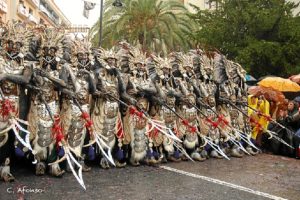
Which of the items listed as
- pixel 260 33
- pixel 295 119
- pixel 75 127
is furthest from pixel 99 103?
pixel 260 33

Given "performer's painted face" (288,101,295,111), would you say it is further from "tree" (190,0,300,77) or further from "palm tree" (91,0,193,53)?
"palm tree" (91,0,193,53)

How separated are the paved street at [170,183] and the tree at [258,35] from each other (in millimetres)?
8723

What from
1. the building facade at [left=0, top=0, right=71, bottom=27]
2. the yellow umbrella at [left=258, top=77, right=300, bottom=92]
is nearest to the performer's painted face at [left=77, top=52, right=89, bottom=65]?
the yellow umbrella at [left=258, top=77, right=300, bottom=92]

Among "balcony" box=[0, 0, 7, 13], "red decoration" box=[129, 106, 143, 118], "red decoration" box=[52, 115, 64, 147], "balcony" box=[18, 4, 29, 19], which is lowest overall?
"red decoration" box=[52, 115, 64, 147]

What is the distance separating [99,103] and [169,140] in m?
1.55

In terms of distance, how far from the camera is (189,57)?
9203mm

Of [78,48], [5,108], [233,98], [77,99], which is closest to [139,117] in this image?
[77,99]

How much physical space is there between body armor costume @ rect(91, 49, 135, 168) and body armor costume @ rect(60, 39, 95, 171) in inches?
9.1

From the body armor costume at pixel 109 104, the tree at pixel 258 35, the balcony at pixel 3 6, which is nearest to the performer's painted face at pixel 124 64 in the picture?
the body armor costume at pixel 109 104

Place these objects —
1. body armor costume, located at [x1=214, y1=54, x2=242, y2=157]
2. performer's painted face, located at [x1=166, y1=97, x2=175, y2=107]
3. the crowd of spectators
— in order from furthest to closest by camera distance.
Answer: the crowd of spectators
body armor costume, located at [x1=214, y1=54, x2=242, y2=157]
performer's painted face, located at [x1=166, y1=97, x2=175, y2=107]

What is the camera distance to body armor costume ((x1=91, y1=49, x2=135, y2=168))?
296 inches

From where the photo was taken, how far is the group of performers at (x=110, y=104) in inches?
256

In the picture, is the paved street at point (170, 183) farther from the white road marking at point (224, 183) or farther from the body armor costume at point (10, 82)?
the body armor costume at point (10, 82)

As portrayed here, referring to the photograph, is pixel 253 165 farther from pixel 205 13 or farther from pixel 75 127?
pixel 205 13
